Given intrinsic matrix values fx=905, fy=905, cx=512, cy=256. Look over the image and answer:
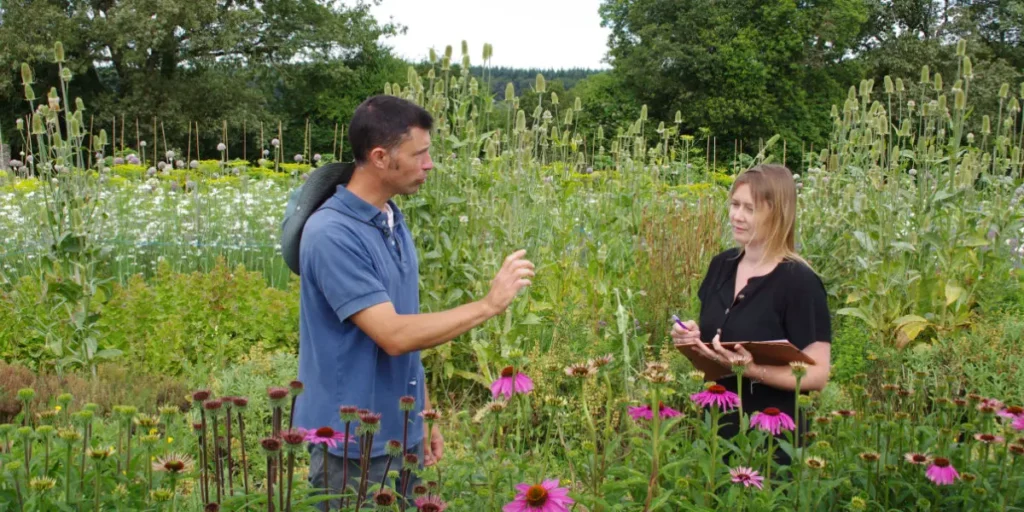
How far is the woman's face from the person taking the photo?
9.18ft

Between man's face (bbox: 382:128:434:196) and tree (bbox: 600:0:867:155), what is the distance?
96.4ft

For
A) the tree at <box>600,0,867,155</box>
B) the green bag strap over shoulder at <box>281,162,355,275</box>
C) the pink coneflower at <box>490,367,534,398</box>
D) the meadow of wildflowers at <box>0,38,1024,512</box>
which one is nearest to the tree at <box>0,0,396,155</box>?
the tree at <box>600,0,867,155</box>

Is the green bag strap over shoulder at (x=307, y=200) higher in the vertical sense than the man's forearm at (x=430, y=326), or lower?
higher

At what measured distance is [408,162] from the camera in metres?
2.39

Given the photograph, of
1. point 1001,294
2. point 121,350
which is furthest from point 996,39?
point 121,350

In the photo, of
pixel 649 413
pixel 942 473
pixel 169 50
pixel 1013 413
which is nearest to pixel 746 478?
pixel 649 413

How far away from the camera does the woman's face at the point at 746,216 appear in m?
2.80

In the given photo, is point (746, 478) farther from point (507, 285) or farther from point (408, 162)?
point (408, 162)

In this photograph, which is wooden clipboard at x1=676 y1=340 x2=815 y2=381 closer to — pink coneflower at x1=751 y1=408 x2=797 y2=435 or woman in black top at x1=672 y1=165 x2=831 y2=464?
woman in black top at x1=672 y1=165 x2=831 y2=464

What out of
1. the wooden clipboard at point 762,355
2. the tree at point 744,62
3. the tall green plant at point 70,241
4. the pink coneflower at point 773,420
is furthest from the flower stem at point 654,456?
the tree at point 744,62

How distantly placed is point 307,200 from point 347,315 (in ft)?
1.38

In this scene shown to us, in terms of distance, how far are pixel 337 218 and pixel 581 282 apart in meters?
3.08

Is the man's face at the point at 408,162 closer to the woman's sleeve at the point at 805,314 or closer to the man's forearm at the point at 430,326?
the man's forearm at the point at 430,326

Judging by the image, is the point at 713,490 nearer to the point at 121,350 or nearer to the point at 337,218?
the point at 337,218
